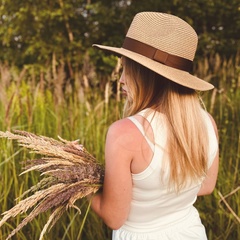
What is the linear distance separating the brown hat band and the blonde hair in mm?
48

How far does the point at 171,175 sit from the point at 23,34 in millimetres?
6690

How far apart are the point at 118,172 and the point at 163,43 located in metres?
0.49

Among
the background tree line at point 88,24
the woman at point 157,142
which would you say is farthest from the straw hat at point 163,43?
the background tree line at point 88,24

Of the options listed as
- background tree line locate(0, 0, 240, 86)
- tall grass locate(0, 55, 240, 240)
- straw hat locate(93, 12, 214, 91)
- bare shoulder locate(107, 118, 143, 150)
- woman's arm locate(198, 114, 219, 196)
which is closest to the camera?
bare shoulder locate(107, 118, 143, 150)

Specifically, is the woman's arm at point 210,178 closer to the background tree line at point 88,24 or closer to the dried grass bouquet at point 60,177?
the dried grass bouquet at point 60,177

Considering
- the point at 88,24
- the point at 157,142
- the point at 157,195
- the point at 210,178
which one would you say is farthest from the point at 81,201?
the point at 88,24

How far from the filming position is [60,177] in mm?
1505

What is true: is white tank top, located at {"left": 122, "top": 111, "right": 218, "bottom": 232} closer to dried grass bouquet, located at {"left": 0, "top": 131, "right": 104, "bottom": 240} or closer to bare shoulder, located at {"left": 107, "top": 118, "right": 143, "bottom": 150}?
bare shoulder, located at {"left": 107, "top": 118, "right": 143, "bottom": 150}

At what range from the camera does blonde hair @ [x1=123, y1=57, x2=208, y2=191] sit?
1.56 m

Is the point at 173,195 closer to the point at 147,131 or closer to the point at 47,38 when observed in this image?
the point at 147,131

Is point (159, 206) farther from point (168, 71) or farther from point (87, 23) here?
point (87, 23)

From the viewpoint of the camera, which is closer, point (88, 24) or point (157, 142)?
point (157, 142)

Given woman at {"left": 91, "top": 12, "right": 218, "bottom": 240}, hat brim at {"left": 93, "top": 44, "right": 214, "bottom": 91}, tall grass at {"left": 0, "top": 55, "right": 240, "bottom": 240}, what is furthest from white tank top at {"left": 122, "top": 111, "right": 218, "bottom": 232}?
tall grass at {"left": 0, "top": 55, "right": 240, "bottom": 240}

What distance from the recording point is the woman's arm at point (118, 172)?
148 cm
